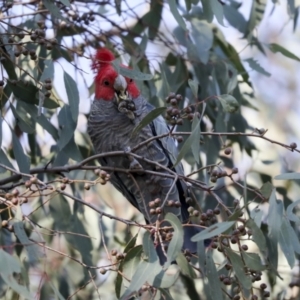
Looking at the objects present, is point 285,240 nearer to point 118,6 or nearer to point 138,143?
point 138,143

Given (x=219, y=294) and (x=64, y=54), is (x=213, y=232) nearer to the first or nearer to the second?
(x=219, y=294)

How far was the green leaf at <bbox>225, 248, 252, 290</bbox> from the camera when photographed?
1683 millimetres

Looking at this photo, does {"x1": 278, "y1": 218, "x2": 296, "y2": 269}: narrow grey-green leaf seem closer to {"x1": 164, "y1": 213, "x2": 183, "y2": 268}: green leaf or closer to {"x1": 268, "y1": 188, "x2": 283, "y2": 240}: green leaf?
{"x1": 268, "y1": 188, "x2": 283, "y2": 240}: green leaf

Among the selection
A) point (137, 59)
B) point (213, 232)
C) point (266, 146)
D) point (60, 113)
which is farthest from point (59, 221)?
point (266, 146)

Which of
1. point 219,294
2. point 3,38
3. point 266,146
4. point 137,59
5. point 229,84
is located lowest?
point 266,146

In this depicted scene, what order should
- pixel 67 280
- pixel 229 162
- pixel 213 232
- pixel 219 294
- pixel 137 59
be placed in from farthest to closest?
1. pixel 67 280
2. pixel 229 162
3. pixel 137 59
4. pixel 219 294
5. pixel 213 232

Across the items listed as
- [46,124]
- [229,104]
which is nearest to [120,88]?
[46,124]

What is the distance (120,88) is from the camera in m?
2.58

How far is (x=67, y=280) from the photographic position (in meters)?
3.33

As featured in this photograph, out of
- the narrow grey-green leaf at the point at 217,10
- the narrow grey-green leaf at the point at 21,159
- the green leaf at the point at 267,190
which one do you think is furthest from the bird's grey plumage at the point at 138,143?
the green leaf at the point at 267,190

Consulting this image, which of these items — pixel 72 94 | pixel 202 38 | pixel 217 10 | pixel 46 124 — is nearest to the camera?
pixel 217 10

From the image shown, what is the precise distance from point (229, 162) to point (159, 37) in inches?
26.4

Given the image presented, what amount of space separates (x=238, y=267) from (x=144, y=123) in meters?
0.50

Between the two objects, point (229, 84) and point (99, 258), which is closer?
point (229, 84)
